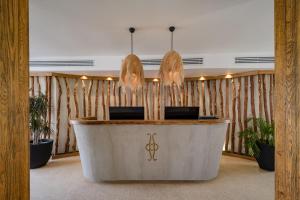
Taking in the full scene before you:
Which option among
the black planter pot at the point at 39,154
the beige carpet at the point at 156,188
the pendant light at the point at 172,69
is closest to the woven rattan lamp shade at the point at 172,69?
the pendant light at the point at 172,69

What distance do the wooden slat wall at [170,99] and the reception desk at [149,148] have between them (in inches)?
85.7

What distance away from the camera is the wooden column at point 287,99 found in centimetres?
144

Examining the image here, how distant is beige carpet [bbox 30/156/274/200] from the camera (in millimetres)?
2969

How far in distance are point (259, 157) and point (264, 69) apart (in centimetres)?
206

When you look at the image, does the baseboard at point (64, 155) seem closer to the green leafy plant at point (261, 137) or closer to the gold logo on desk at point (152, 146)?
the gold logo on desk at point (152, 146)

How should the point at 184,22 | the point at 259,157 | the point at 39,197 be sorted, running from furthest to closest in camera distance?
the point at 259,157, the point at 184,22, the point at 39,197

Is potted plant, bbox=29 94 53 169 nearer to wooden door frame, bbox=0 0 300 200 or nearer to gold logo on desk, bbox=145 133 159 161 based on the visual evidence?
gold logo on desk, bbox=145 133 159 161

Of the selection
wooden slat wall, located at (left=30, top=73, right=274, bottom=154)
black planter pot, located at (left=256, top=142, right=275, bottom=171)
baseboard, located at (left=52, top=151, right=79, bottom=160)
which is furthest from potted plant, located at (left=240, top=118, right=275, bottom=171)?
baseboard, located at (left=52, top=151, right=79, bottom=160)

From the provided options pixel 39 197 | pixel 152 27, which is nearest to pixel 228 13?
pixel 152 27

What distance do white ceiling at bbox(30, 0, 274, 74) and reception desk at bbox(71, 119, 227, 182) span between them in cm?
165

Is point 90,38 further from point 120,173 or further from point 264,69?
point 264,69

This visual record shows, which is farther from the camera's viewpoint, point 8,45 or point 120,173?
point 120,173

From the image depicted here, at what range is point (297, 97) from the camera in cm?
144

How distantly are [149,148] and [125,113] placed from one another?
28.9 inches
